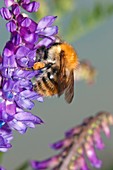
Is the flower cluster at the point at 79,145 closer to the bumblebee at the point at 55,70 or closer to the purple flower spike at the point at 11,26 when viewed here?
the bumblebee at the point at 55,70

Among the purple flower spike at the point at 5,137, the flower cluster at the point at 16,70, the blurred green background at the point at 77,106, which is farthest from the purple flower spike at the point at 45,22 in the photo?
the blurred green background at the point at 77,106

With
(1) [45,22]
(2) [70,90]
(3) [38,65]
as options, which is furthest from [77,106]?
(1) [45,22]

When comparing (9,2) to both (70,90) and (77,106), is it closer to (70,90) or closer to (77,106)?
(70,90)

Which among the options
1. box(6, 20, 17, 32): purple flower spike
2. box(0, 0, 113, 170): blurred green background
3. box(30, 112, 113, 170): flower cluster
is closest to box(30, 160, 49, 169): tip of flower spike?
box(30, 112, 113, 170): flower cluster

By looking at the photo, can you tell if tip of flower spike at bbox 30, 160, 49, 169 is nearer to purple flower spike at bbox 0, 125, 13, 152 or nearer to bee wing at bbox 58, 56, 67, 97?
bee wing at bbox 58, 56, 67, 97

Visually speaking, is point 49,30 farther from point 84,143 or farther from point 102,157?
point 102,157

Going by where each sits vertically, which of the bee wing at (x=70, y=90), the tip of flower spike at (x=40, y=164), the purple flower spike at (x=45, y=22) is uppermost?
the purple flower spike at (x=45, y=22)
